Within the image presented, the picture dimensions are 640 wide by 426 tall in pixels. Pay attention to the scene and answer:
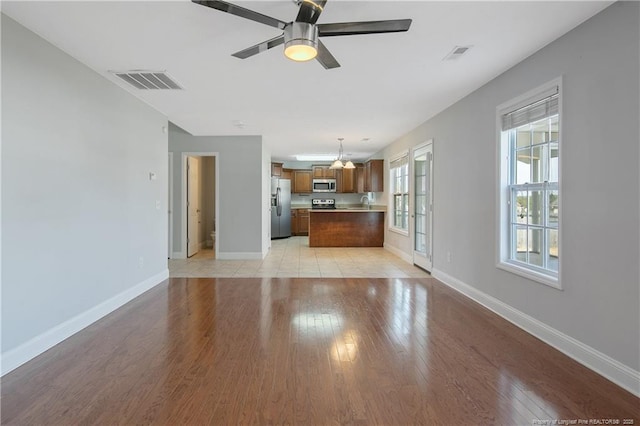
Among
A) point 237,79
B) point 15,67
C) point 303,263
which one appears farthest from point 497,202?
point 15,67

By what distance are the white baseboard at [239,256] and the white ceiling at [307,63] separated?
277cm

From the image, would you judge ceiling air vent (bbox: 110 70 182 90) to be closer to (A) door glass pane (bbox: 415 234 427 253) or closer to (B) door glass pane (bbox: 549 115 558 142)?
(B) door glass pane (bbox: 549 115 558 142)

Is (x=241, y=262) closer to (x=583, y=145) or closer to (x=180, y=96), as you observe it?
(x=180, y=96)

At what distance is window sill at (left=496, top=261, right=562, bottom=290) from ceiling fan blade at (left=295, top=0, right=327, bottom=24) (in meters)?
2.62

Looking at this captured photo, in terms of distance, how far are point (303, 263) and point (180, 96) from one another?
344cm

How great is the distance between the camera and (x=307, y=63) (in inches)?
119

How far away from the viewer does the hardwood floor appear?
5.83 ft

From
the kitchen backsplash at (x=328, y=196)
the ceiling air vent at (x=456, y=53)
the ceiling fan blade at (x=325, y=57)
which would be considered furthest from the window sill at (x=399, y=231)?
the ceiling fan blade at (x=325, y=57)

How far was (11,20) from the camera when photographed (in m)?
2.28

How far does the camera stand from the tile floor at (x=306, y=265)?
514 centimetres

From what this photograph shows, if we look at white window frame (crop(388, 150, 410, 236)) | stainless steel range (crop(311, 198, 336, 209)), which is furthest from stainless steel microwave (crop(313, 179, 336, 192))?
white window frame (crop(388, 150, 410, 236))

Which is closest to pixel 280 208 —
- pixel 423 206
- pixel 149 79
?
pixel 423 206

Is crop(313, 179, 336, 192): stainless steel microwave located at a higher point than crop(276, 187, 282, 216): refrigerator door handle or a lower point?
higher

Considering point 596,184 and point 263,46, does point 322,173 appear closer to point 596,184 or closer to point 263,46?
point 263,46
